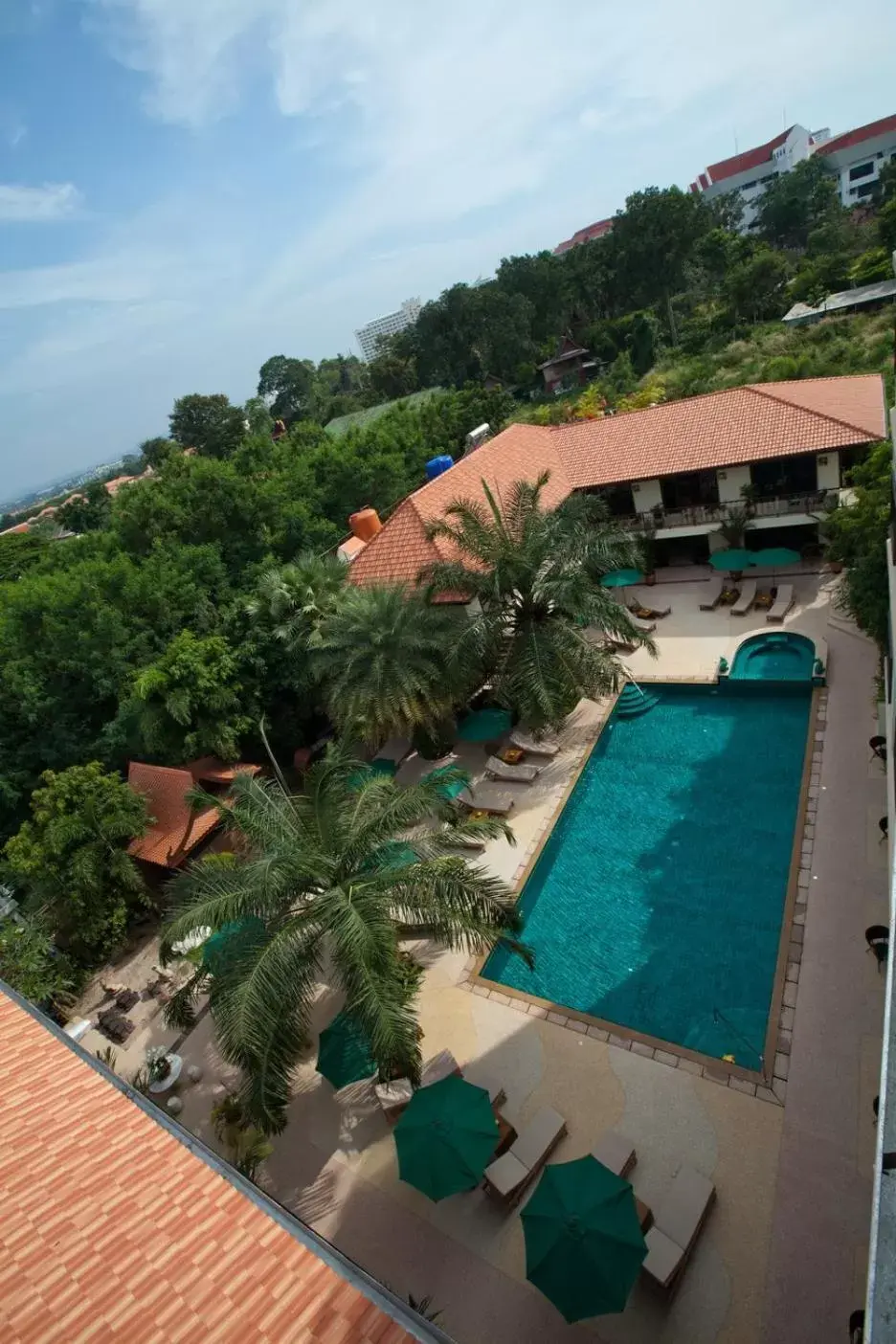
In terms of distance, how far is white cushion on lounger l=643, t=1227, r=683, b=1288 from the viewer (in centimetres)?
804

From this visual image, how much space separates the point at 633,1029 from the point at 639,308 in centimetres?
6910

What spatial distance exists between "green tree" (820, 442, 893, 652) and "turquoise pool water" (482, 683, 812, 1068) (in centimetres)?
309

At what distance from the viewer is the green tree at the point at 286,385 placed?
90562 mm

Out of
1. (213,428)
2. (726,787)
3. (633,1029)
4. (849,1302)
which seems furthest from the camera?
(213,428)

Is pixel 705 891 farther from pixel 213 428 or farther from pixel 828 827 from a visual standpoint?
pixel 213 428

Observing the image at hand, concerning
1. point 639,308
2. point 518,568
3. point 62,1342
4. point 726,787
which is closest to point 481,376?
point 639,308

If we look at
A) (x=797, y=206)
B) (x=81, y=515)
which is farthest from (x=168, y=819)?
(x=797, y=206)

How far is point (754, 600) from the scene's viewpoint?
828 inches

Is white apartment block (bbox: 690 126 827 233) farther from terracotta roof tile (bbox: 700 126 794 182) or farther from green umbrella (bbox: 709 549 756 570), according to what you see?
green umbrella (bbox: 709 549 756 570)

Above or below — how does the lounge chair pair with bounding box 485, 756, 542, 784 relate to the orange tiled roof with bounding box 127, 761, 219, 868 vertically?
below

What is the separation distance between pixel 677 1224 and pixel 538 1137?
212cm

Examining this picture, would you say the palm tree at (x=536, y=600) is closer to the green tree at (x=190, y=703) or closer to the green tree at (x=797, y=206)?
the green tree at (x=190, y=703)

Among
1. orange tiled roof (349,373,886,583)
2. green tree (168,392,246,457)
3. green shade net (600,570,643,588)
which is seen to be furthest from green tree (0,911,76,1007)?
green tree (168,392,246,457)

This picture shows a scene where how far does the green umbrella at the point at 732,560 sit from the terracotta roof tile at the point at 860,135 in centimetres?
A: 9115
